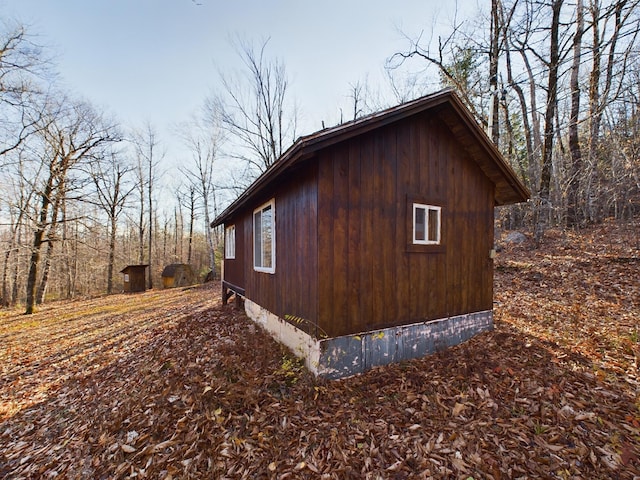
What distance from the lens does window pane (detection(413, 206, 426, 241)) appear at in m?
4.59

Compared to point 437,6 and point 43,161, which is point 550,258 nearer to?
point 437,6

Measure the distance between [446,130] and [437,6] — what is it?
8923 millimetres

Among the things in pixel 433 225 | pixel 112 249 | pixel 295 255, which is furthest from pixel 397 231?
pixel 112 249

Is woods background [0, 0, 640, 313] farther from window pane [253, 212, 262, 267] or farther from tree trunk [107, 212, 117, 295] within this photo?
window pane [253, 212, 262, 267]

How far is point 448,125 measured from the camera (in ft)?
16.3

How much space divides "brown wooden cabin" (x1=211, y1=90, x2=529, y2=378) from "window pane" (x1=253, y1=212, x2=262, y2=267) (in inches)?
19.5

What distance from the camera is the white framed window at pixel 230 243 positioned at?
355 inches

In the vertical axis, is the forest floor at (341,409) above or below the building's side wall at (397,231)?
below

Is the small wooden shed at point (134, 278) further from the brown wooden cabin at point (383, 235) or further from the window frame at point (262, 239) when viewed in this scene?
the brown wooden cabin at point (383, 235)

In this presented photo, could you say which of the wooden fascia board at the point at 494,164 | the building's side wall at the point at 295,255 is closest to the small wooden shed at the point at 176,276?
the building's side wall at the point at 295,255

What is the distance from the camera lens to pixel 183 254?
1088 inches

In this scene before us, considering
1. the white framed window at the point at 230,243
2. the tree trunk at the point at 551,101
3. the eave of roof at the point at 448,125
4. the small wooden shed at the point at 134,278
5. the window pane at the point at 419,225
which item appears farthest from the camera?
the small wooden shed at the point at 134,278

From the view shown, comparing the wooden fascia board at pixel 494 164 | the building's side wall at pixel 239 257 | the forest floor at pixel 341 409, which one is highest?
the wooden fascia board at pixel 494 164

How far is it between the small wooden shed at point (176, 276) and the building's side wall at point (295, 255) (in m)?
14.9
